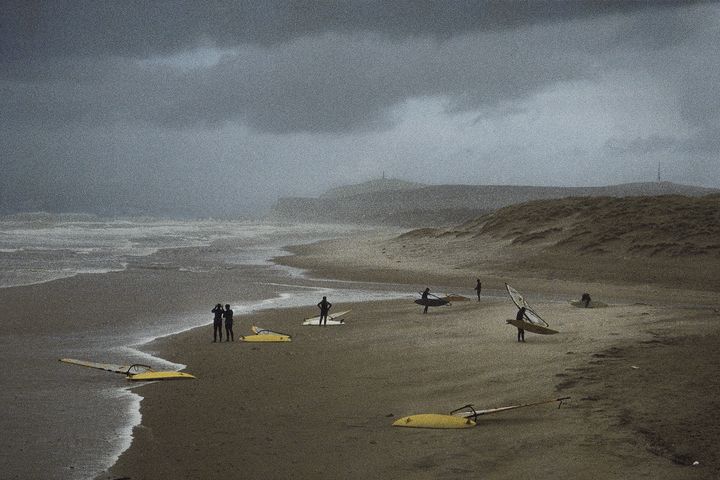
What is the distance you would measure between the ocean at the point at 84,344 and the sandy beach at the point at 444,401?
62 cm

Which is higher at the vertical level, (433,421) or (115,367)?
(433,421)

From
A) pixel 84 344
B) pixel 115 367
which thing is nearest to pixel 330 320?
pixel 84 344

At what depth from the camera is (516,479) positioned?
9250 millimetres

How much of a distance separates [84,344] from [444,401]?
11591 mm

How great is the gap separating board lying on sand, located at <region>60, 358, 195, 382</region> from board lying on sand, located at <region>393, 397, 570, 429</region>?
20.6ft

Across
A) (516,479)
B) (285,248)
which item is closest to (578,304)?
(516,479)

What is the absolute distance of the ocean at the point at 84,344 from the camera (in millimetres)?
11617

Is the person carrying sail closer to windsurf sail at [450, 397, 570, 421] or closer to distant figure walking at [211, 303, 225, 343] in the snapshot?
distant figure walking at [211, 303, 225, 343]

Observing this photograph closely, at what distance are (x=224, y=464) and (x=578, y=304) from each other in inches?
709

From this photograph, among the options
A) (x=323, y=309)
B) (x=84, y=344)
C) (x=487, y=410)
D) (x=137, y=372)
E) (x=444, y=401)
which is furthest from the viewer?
(x=323, y=309)

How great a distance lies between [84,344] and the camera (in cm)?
2086

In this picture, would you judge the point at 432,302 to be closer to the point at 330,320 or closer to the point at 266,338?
the point at 330,320

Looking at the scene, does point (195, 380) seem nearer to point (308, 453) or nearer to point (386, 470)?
point (308, 453)

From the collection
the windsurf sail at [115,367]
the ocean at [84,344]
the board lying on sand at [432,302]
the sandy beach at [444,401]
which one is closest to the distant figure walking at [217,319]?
the sandy beach at [444,401]
